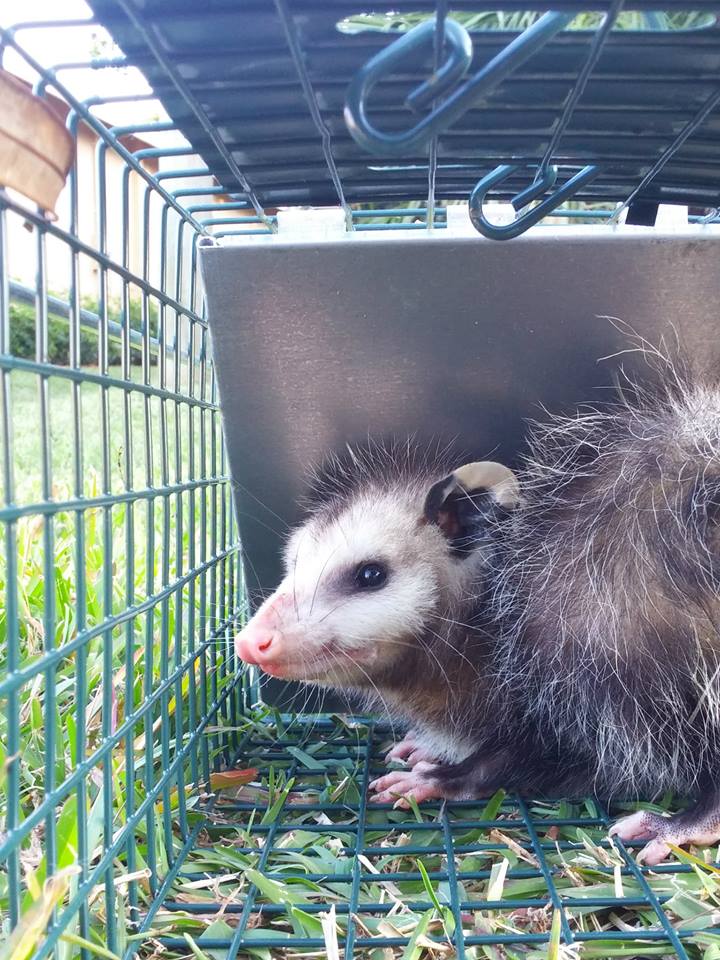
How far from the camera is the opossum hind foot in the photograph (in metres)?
1.24

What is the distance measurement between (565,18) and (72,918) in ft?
3.19

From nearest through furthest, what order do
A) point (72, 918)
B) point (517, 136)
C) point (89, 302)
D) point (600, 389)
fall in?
point (72, 918) < point (517, 136) < point (600, 389) < point (89, 302)

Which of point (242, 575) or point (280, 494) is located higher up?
point (280, 494)

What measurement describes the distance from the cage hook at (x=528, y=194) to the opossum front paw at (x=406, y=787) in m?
0.90

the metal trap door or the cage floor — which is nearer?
the cage floor

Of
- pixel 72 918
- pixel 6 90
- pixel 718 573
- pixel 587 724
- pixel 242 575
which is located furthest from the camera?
pixel 242 575

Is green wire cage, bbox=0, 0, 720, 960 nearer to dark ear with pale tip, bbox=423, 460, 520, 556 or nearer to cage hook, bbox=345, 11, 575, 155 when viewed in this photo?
cage hook, bbox=345, 11, 575, 155

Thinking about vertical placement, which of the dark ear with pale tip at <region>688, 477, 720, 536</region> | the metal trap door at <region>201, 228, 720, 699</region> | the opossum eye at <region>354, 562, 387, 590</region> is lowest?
the opossum eye at <region>354, 562, 387, 590</region>

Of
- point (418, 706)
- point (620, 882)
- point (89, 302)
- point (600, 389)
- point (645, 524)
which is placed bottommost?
point (620, 882)

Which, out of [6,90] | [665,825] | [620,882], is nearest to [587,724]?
[665,825]

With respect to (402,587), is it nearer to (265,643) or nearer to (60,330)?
(265,643)

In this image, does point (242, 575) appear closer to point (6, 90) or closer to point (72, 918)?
point (72, 918)

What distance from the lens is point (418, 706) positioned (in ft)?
5.26

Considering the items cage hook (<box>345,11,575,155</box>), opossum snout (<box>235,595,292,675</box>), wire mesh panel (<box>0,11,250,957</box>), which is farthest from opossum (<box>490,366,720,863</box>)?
cage hook (<box>345,11,575,155</box>)
